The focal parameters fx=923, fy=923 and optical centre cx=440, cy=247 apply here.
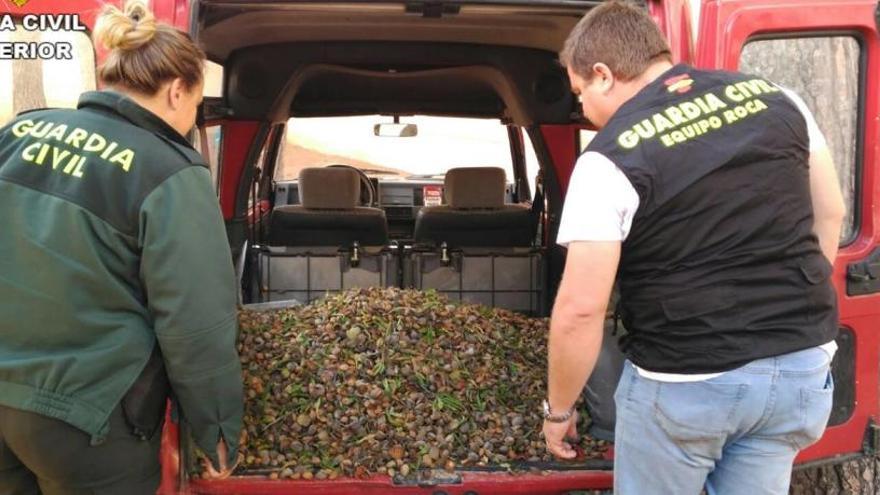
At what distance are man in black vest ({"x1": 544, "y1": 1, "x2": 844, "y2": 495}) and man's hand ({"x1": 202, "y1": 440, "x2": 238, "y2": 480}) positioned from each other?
1007 mm

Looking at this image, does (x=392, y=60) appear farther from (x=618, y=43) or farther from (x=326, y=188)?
(x=618, y=43)

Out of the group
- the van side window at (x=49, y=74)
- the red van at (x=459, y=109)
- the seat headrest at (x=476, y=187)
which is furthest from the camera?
the seat headrest at (x=476, y=187)

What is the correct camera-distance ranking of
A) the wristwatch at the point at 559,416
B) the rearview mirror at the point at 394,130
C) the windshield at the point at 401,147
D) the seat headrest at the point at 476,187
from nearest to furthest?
the wristwatch at the point at 559,416, the seat headrest at the point at 476,187, the rearview mirror at the point at 394,130, the windshield at the point at 401,147

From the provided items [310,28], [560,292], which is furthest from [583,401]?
[310,28]

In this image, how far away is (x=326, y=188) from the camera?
5984 millimetres

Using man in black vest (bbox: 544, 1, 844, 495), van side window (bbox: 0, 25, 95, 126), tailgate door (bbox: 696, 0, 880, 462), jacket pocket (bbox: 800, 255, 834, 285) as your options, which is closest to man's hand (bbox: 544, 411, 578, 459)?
man in black vest (bbox: 544, 1, 844, 495)

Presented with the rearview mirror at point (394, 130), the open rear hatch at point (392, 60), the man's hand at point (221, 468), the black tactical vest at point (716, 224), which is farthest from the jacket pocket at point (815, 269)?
the rearview mirror at point (394, 130)

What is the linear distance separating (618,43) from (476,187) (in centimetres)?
381

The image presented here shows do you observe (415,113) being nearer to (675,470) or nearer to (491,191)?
(491,191)

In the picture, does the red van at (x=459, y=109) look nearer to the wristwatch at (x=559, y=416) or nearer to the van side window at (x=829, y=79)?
the van side window at (x=829, y=79)

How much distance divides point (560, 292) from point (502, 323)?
1.70 metres

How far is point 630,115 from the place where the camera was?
222 cm

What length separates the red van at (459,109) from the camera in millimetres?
2934

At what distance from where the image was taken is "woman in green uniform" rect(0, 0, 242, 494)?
2.27 meters
